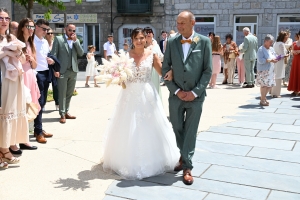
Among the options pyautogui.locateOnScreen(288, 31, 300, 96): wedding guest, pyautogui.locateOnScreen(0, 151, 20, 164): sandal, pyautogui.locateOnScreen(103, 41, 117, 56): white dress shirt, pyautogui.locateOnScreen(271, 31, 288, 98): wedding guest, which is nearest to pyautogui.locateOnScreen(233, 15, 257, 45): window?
pyautogui.locateOnScreen(103, 41, 117, 56): white dress shirt

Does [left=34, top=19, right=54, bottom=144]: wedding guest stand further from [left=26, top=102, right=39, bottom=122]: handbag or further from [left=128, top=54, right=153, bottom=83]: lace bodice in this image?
[left=128, top=54, right=153, bottom=83]: lace bodice

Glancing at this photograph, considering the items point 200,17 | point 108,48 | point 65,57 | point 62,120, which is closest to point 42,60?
point 65,57

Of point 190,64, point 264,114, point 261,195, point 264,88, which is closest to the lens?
point 261,195

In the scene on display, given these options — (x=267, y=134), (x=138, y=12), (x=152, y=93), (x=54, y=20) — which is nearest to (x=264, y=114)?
(x=267, y=134)

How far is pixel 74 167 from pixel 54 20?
71.5 feet

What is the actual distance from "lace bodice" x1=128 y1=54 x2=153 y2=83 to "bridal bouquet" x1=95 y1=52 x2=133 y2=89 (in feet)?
0.27

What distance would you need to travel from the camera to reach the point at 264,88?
9984 mm

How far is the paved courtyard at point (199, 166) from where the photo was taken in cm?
446

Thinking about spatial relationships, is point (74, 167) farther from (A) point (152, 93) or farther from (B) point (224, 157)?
(B) point (224, 157)

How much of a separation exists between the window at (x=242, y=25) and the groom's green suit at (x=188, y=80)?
747 inches

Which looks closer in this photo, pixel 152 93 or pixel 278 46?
pixel 152 93

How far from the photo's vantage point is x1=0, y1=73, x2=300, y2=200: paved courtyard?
14.6 feet

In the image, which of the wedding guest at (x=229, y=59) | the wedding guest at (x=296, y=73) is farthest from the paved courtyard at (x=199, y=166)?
the wedding guest at (x=229, y=59)

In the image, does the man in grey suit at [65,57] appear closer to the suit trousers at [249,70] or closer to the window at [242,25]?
the suit trousers at [249,70]
